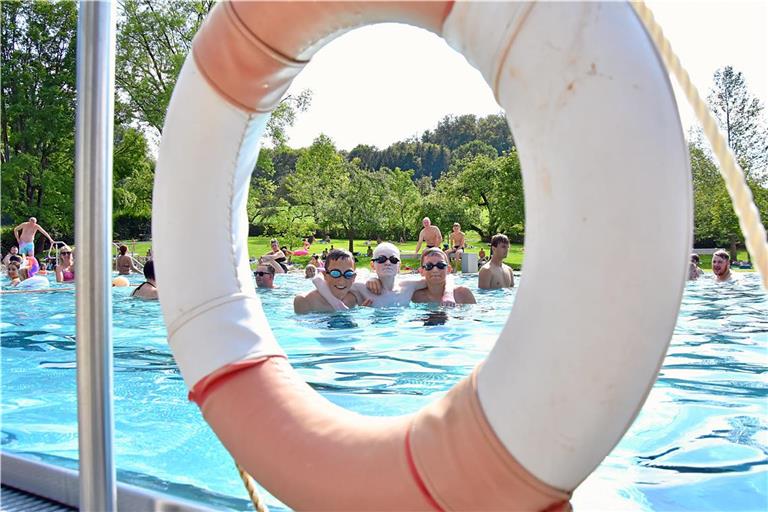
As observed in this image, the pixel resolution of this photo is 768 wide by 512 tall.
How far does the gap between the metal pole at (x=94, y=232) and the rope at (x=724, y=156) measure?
3.42ft

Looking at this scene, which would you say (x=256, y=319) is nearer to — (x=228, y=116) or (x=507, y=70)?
(x=228, y=116)

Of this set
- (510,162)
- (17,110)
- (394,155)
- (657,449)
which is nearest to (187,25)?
(17,110)

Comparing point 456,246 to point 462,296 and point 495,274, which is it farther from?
point 462,296

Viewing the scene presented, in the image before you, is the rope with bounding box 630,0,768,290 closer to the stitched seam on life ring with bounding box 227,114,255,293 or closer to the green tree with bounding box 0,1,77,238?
the stitched seam on life ring with bounding box 227,114,255,293

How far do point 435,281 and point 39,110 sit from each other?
66.0 ft

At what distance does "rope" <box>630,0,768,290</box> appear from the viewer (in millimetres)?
1102

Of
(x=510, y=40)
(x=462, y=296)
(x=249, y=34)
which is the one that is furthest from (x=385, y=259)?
(x=510, y=40)

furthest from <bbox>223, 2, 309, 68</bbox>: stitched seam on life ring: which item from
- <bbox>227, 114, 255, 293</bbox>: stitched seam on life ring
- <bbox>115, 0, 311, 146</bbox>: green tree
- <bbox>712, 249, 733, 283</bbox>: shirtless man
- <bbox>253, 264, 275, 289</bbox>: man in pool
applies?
<bbox>115, 0, 311, 146</bbox>: green tree

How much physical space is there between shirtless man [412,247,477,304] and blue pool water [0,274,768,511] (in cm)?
23

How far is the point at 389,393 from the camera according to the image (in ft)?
11.5

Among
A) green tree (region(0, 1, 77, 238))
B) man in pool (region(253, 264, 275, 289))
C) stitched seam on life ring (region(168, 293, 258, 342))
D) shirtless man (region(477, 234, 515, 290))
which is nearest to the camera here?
stitched seam on life ring (region(168, 293, 258, 342))

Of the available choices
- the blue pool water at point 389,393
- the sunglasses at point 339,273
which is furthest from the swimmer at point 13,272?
the sunglasses at point 339,273

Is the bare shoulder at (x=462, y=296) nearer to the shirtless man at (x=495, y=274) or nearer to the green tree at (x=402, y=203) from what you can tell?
the shirtless man at (x=495, y=274)

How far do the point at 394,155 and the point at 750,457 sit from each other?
2166 inches
